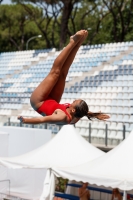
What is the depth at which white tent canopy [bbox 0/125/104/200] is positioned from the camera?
11344 millimetres

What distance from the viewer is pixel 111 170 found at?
925 centimetres

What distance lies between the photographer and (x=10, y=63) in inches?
1066

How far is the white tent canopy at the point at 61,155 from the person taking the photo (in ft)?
37.2

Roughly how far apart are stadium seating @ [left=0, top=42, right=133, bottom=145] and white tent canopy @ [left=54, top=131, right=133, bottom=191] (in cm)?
525

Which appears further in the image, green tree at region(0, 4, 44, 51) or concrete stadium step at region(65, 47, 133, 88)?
green tree at region(0, 4, 44, 51)

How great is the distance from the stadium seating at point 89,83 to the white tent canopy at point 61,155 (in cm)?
309

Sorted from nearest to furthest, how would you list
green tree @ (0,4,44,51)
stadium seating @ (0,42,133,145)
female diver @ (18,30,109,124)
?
1. female diver @ (18,30,109,124)
2. stadium seating @ (0,42,133,145)
3. green tree @ (0,4,44,51)

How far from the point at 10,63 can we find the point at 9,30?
2645 centimetres

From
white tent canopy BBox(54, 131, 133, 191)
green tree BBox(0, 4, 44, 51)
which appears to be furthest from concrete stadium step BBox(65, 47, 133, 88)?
green tree BBox(0, 4, 44, 51)

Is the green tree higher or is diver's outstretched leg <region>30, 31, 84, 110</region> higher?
the green tree

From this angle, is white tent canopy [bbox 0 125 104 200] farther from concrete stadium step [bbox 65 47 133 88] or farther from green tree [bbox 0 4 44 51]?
green tree [bbox 0 4 44 51]

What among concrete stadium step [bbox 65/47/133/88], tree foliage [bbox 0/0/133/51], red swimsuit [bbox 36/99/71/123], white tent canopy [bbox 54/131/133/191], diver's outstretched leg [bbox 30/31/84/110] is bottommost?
white tent canopy [bbox 54/131/133/191]

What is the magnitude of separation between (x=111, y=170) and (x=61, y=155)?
2613mm

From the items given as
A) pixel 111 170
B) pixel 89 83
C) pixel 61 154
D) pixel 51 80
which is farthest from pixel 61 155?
pixel 89 83
